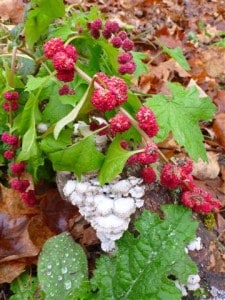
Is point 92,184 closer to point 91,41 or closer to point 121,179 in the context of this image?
point 121,179

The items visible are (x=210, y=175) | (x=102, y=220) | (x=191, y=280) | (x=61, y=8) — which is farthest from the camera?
(x=210, y=175)

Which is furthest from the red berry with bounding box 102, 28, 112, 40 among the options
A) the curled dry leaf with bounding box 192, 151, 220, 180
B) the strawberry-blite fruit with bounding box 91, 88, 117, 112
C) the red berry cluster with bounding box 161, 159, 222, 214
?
the curled dry leaf with bounding box 192, 151, 220, 180

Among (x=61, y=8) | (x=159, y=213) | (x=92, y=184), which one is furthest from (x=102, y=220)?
(x=61, y=8)

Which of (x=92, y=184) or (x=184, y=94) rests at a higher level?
(x=184, y=94)

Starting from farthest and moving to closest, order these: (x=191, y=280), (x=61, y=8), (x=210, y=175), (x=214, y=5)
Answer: (x=214, y=5)
(x=210, y=175)
(x=61, y=8)
(x=191, y=280)

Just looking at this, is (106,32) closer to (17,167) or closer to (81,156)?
(81,156)

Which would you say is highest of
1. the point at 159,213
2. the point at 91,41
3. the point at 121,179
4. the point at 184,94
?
the point at 91,41
